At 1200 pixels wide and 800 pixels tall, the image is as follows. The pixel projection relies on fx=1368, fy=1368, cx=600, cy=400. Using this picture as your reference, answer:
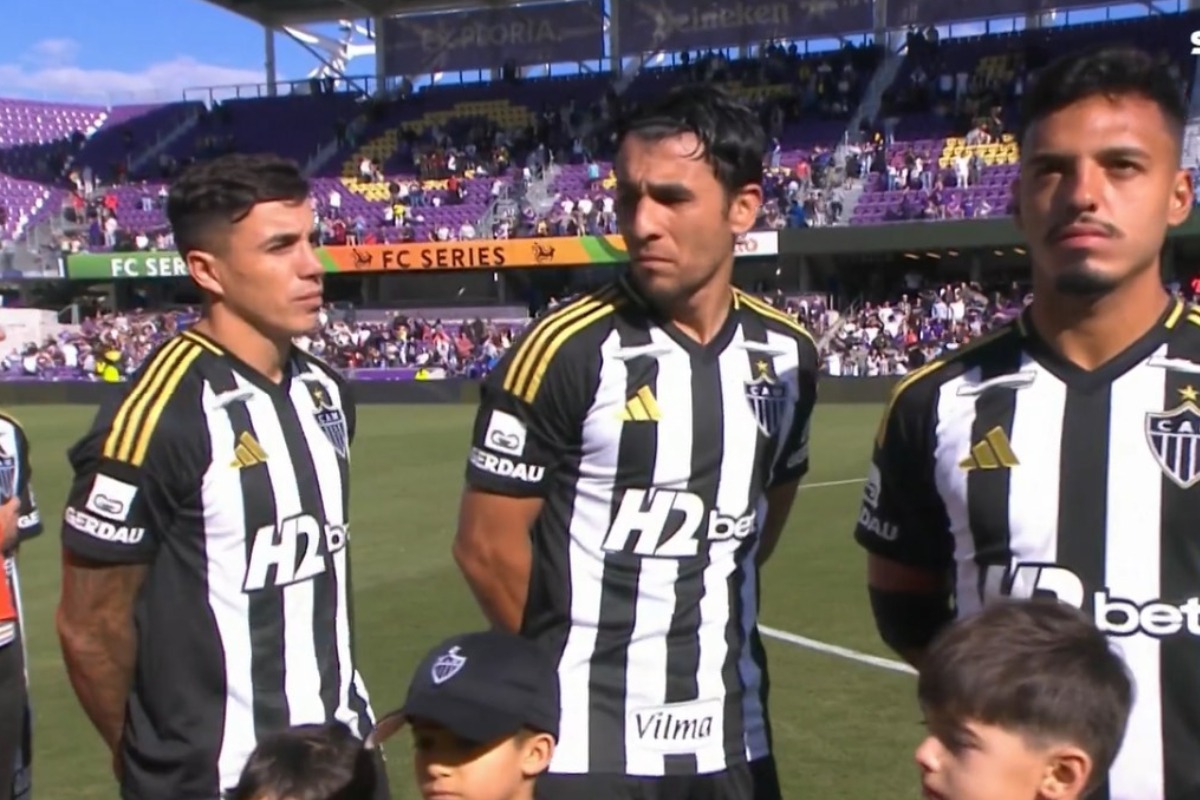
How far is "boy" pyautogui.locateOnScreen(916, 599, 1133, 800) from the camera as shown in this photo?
2020 mm

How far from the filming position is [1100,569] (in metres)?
2.51

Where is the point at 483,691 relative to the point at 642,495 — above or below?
below

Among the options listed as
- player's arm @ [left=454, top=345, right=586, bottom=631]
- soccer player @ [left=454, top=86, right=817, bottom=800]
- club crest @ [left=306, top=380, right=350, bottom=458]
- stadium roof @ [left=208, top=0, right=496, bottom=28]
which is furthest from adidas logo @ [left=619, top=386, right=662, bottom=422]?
stadium roof @ [left=208, top=0, right=496, bottom=28]

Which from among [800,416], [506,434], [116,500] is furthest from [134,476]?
[800,416]

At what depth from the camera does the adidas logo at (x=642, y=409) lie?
3137 millimetres

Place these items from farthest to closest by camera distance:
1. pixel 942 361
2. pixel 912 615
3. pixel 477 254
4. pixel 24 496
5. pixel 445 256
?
pixel 445 256, pixel 477 254, pixel 24 496, pixel 912 615, pixel 942 361

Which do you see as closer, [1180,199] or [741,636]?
[1180,199]

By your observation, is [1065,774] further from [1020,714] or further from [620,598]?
[620,598]

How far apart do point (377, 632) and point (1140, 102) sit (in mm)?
6552

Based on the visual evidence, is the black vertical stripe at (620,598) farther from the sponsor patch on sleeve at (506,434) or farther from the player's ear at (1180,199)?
the player's ear at (1180,199)

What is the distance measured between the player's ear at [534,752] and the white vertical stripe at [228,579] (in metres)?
1.02

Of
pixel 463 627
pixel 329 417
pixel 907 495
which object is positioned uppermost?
pixel 329 417

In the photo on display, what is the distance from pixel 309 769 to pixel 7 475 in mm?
2064

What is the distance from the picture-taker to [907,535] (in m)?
2.81
